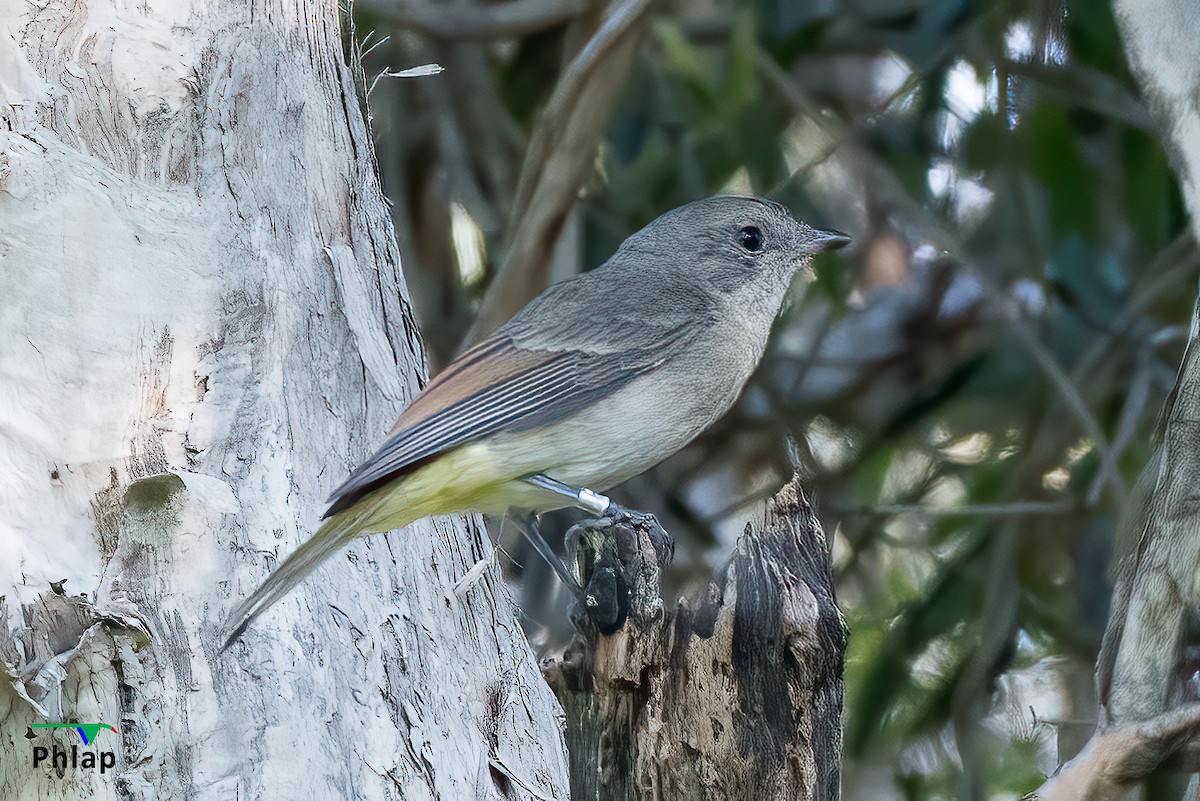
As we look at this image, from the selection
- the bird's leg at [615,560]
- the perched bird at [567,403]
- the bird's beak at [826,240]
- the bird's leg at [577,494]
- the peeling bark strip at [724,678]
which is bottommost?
the peeling bark strip at [724,678]

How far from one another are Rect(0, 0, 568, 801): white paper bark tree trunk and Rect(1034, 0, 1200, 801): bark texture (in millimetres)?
1098

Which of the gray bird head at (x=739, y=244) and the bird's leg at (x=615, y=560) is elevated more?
the gray bird head at (x=739, y=244)

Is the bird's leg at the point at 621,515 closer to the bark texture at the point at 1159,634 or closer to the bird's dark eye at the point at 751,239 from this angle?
the bird's dark eye at the point at 751,239

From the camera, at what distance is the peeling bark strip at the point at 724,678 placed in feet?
7.35

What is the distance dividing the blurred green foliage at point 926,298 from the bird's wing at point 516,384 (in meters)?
1.92

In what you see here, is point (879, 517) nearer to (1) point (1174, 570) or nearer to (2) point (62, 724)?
(1) point (1174, 570)

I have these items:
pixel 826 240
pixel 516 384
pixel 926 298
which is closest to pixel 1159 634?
pixel 826 240

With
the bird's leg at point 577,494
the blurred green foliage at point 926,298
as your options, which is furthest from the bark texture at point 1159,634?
the blurred green foliage at point 926,298

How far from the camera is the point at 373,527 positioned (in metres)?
2.42

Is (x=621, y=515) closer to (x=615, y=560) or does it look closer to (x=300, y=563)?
(x=615, y=560)

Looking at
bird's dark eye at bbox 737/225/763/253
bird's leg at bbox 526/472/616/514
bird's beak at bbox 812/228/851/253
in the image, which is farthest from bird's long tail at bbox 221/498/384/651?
bird's beak at bbox 812/228/851/253

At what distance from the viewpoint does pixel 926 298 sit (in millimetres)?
5223

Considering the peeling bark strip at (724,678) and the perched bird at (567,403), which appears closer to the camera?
the peeling bark strip at (724,678)

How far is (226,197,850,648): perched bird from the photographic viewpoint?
2.36 metres
